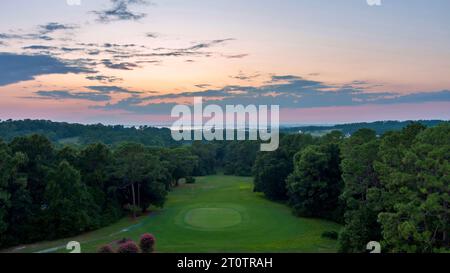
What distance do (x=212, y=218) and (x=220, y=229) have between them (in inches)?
180

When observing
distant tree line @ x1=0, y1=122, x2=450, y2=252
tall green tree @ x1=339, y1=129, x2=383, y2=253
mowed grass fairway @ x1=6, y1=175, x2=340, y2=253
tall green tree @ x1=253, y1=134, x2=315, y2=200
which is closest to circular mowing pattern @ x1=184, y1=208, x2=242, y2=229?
mowed grass fairway @ x1=6, y1=175, x2=340, y2=253

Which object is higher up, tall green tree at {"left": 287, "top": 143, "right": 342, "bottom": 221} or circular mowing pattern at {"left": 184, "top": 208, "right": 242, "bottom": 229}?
tall green tree at {"left": 287, "top": 143, "right": 342, "bottom": 221}

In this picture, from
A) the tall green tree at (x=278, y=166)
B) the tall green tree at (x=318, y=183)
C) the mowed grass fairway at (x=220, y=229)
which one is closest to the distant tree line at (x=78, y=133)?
the tall green tree at (x=278, y=166)

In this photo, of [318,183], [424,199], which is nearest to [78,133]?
[318,183]

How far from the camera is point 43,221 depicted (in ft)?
105

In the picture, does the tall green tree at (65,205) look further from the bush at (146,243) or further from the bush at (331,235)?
the bush at (331,235)

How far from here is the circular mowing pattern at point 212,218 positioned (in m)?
34.8

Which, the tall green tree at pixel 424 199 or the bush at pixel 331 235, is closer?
the tall green tree at pixel 424 199

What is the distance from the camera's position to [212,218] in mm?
37406

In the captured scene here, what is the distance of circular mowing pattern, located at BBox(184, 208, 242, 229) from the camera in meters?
34.8

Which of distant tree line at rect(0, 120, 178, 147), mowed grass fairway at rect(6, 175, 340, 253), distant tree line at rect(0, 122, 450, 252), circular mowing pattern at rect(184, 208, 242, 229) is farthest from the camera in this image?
distant tree line at rect(0, 120, 178, 147)

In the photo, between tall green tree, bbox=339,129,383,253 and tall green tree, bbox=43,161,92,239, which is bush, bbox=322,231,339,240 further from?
tall green tree, bbox=43,161,92,239

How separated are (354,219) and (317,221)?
14.3 meters

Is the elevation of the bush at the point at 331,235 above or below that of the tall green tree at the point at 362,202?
below
